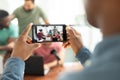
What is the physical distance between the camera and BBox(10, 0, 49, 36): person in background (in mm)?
3363

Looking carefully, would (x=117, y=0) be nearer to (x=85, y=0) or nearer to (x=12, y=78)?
(x=85, y=0)

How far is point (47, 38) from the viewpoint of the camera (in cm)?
142

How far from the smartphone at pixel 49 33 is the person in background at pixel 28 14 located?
192 cm

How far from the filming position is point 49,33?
4.72ft

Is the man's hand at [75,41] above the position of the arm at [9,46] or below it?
above

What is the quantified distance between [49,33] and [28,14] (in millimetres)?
2022

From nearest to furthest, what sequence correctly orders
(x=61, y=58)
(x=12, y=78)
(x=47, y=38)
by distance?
(x=12, y=78) < (x=47, y=38) < (x=61, y=58)

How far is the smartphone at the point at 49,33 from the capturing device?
138 centimetres

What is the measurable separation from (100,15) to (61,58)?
7.19ft

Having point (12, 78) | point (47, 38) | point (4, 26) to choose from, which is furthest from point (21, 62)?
point (4, 26)

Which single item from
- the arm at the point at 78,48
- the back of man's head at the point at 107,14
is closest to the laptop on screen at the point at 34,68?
the arm at the point at 78,48

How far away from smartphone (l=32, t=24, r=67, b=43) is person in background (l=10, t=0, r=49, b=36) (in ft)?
6.30

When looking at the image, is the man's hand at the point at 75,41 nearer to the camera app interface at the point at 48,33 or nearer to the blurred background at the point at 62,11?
the camera app interface at the point at 48,33

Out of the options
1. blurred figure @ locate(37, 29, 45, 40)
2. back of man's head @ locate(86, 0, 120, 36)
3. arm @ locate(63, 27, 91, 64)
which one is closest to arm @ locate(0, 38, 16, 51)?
blurred figure @ locate(37, 29, 45, 40)
